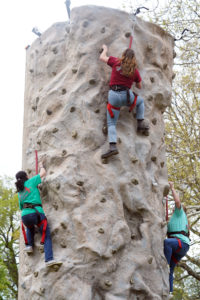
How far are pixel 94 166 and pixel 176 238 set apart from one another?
144 centimetres

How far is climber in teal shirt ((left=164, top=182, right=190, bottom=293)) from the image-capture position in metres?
5.04

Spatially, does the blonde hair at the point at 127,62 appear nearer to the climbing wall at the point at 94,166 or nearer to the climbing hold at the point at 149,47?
the climbing wall at the point at 94,166

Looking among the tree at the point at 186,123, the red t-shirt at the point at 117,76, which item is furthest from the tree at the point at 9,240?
the red t-shirt at the point at 117,76

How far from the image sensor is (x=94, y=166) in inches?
183

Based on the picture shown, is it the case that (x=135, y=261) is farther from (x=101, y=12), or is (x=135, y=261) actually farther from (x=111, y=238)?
(x=101, y=12)

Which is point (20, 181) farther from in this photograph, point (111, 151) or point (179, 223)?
point (179, 223)

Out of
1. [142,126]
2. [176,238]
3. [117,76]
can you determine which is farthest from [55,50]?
[176,238]

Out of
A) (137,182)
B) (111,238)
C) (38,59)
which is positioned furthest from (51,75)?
(111,238)

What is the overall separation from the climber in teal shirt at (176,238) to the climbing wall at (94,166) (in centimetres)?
22

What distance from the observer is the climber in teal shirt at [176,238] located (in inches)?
199

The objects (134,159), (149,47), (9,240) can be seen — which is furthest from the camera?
(9,240)

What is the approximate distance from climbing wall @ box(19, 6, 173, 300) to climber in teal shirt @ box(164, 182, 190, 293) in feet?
0.73

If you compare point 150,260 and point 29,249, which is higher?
point 29,249

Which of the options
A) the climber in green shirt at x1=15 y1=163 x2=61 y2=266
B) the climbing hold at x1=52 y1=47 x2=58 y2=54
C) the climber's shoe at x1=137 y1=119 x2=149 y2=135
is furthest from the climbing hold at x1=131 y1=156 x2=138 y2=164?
the climbing hold at x1=52 y1=47 x2=58 y2=54
